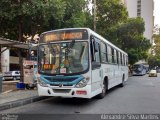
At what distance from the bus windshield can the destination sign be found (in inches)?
8.9

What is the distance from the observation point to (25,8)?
1541cm

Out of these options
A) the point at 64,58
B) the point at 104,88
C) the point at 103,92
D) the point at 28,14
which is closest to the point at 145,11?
the point at 28,14

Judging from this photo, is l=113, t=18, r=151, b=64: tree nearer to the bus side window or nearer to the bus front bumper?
the bus side window

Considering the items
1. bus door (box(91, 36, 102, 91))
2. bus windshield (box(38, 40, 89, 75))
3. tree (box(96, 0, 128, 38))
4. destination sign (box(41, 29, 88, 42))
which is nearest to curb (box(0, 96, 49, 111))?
bus windshield (box(38, 40, 89, 75))

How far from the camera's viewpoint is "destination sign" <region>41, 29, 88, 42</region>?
10922 millimetres

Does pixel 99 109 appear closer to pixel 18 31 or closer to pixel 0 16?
pixel 0 16

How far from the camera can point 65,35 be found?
438 inches

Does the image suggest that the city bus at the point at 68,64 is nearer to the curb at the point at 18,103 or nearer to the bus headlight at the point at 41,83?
the bus headlight at the point at 41,83

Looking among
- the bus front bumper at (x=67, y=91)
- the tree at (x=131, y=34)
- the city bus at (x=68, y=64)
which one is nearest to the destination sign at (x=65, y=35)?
the city bus at (x=68, y=64)

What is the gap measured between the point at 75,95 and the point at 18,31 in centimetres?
1024

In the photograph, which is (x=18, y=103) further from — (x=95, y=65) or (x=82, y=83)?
(x=95, y=65)

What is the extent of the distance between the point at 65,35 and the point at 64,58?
41.7 inches

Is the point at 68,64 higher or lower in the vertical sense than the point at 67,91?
higher

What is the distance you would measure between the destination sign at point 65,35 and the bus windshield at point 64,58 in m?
0.23
